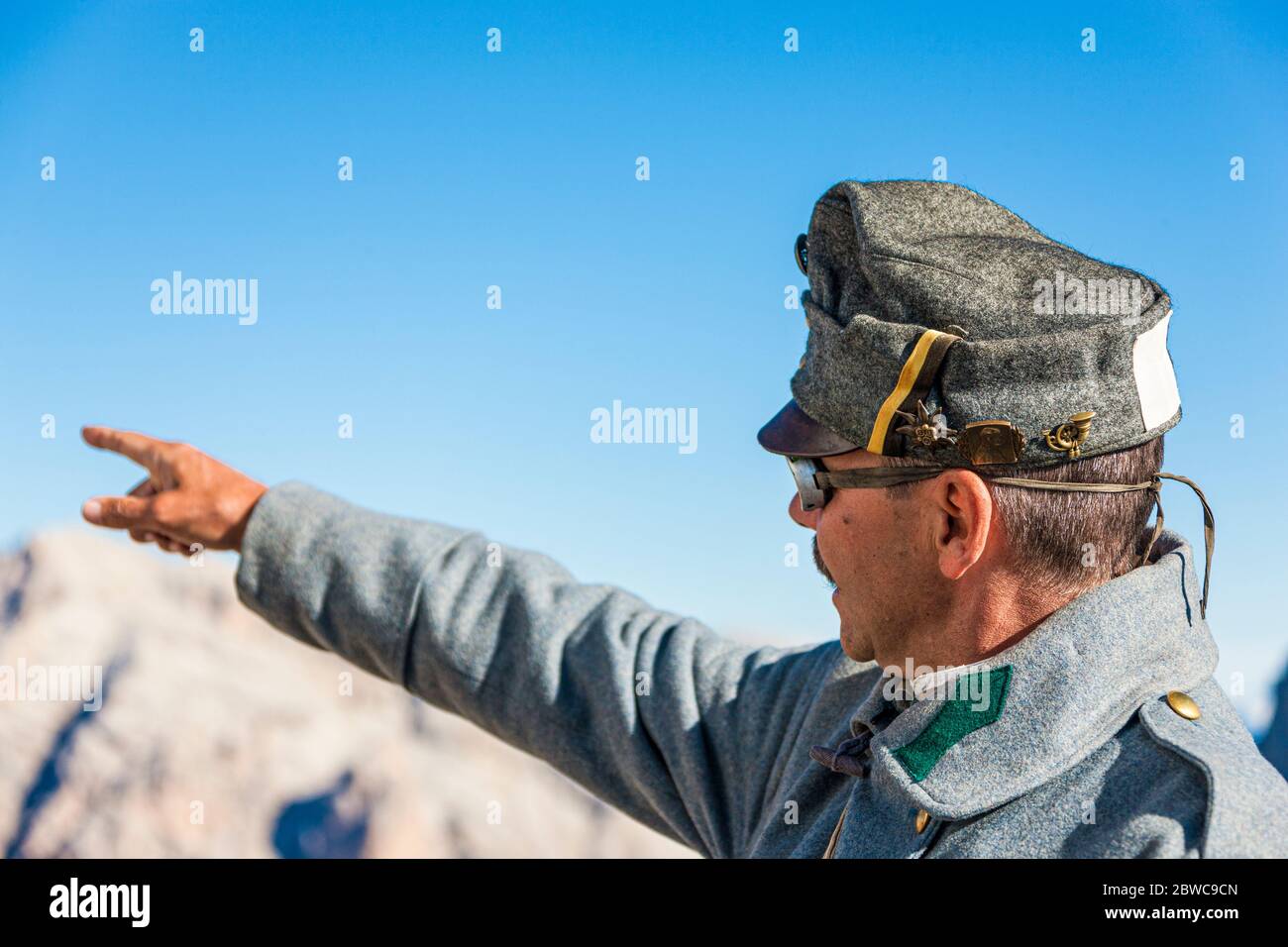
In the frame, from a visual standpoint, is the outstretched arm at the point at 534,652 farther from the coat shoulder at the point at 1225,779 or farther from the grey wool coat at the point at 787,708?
the coat shoulder at the point at 1225,779

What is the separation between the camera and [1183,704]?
1980 millimetres

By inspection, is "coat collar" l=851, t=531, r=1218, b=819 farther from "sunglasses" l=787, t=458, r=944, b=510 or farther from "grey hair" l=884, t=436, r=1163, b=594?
"sunglasses" l=787, t=458, r=944, b=510

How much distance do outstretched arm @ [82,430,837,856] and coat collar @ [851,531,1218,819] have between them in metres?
0.57

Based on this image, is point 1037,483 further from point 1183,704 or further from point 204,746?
point 204,746

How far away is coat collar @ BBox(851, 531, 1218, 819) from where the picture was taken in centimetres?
198

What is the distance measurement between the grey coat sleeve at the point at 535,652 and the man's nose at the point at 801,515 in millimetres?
385

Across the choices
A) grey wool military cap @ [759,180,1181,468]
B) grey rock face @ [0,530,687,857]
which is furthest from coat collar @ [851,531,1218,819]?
grey rock face @ [0,530,687,857]

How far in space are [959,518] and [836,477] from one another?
9.8 inches

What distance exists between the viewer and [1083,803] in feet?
6.31

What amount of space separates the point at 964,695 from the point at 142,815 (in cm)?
1831

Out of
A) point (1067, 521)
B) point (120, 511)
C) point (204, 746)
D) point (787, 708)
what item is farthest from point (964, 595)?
point (204, 746)

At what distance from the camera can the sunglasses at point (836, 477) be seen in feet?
7.28
